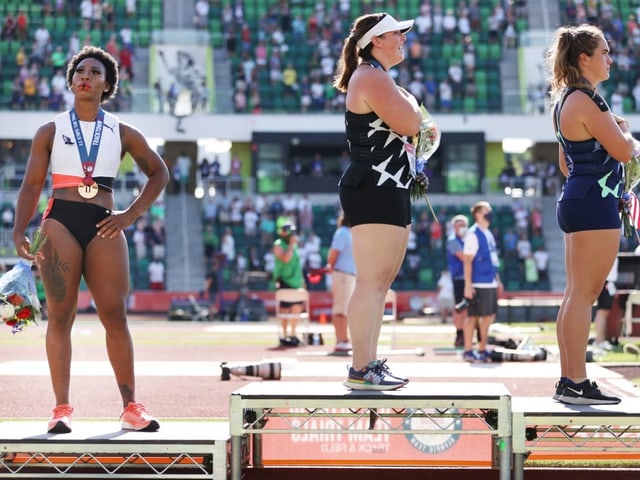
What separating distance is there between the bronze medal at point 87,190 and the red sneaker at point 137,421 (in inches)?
44.9

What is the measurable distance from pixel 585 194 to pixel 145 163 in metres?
2.41

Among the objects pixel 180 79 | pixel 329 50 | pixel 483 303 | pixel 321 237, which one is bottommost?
pixel 321 237

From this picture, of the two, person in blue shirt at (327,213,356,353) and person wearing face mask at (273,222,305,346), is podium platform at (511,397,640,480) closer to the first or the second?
person in blue shirt at (327,213,356,353)

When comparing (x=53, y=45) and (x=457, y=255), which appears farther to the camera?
(x=53, y=45)

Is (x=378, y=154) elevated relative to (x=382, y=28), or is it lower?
lower

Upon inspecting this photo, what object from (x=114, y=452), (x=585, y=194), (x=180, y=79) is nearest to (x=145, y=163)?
(x=114, y=452)

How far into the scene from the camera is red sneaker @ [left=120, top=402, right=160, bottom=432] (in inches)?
238

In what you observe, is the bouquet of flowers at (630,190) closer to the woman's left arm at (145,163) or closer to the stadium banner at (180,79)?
the woman's left arm at (145,163)

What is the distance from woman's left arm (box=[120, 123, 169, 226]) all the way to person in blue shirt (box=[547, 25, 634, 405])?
2190 millimetres

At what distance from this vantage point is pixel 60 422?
5.95m

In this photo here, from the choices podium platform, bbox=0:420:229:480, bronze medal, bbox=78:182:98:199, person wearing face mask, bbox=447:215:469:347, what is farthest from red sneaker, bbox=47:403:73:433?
person wearing face mask, bbox=447:215:469:347

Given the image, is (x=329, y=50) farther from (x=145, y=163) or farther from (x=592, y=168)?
(x=592, y=168)

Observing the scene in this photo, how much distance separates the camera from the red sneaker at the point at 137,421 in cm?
604

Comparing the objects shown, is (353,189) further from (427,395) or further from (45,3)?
(45,3)
